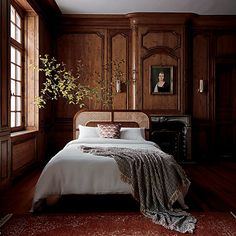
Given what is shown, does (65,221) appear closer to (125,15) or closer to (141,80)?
(141,80)

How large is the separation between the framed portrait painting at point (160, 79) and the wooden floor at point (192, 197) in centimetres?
204

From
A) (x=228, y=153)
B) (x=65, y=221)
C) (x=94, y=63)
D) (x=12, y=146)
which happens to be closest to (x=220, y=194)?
(x=65, y=221)

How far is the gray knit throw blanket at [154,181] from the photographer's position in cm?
309

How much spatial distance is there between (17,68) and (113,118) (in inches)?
70.7

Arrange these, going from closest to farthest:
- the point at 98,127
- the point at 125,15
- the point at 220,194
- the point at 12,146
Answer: the point at 220,194 < the point at 12,146 < the point at 98,127 < the point at 125,15

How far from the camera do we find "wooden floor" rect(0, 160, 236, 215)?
3.32 meters

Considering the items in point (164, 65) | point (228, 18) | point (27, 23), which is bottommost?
point (164, 65)

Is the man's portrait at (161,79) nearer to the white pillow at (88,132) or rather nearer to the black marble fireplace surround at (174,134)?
the black marble fireplace surround at (174,134)

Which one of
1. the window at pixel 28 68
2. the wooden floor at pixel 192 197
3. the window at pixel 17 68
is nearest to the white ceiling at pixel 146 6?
the window at pixel 28 68

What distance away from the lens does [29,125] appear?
5.60 metres

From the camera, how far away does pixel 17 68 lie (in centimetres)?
527

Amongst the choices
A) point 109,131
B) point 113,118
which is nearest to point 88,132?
point 109,131

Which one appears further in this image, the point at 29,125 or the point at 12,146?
the point at 29,125

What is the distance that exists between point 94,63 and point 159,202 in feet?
13.9
